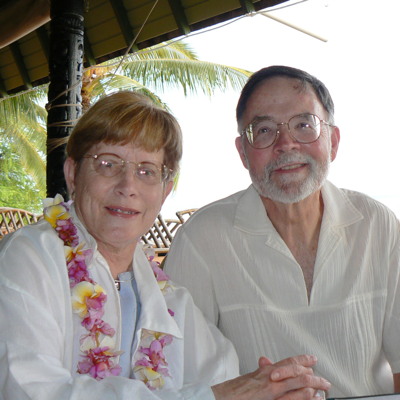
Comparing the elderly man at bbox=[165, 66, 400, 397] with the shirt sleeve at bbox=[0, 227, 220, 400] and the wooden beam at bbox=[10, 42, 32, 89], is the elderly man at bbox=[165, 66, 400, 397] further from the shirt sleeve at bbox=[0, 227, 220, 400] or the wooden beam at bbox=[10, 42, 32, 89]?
the wooden beam at bbox=[10, 42, 32, 89]

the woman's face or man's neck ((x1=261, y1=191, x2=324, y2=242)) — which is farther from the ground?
the woman's face

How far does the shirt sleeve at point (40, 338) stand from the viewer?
1.27 m

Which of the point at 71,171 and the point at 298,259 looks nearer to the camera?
the point at 71,171

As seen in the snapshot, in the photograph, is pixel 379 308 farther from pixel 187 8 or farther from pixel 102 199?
pixel 187 8

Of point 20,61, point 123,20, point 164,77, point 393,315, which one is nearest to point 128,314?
point 393,315

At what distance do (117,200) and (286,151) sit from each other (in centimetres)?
60

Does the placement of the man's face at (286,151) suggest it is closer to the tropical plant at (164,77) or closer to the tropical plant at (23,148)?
the tropical plant at (23,148)

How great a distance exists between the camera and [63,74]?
303cm

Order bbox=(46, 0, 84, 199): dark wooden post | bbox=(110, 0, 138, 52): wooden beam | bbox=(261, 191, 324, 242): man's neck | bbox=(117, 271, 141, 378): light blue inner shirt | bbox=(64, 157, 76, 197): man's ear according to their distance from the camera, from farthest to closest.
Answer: bbox=(110, 0, 138, 52): wooden beam → bbox=(46, 0, 84, 199): dark wooden post → bbox=(261, 191, 324, 242): man's neck → bbox=(64, 157, 76, 197): man's ear → bbox=(117, 271, 141, 378): light blue inner shirt

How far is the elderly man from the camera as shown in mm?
1887

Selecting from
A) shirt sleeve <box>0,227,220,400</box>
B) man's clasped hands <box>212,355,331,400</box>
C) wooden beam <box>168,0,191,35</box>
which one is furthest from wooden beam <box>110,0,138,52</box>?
man's clasped hands <box>212,355,331,400</box>

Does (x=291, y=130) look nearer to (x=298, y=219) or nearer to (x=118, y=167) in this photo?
(x=298, y=219)

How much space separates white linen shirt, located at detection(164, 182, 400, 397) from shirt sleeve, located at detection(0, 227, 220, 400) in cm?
56

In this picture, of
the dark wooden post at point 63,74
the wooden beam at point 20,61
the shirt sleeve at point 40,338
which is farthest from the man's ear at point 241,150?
the wooden beam at point 20,61
